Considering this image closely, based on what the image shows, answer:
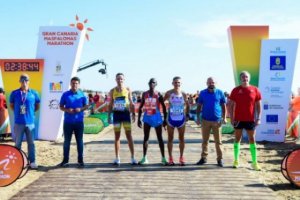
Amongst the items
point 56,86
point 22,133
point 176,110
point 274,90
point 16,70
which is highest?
point 16,70

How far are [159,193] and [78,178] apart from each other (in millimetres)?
1775

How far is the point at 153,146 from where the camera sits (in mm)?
12641

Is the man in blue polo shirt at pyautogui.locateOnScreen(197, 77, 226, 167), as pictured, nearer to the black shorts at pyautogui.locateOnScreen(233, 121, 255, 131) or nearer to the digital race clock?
the black shorts at pyautogui.locateOnScreen(233, 121, 255, 131)

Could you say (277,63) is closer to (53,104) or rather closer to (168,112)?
(168,112)

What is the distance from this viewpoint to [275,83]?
14.2 metres

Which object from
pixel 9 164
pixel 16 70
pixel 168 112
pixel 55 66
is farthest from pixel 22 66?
pixel 9 164

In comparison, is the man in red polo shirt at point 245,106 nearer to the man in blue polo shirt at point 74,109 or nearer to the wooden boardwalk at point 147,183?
the wooden boardwalk at point 147,183

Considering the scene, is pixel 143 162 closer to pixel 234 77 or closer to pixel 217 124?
pixel 217 124

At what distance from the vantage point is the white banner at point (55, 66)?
44.9 feet

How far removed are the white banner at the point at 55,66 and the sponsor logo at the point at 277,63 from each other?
6.24 metres

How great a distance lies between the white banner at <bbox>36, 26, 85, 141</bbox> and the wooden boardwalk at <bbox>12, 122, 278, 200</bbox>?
4.60 meters

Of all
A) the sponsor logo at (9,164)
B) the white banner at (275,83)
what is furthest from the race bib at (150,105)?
the white banner at (275,83)

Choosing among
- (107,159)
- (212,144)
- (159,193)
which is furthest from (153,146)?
(159,193)

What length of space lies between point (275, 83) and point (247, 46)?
153 centimetres
